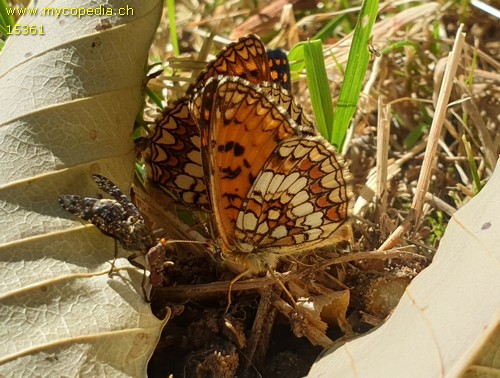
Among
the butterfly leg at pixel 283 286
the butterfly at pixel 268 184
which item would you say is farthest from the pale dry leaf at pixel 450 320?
the butterfly at pixel 268 184

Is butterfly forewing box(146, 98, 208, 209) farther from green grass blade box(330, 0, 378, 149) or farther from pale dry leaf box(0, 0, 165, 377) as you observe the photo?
green grass blade box(330, 0, 378, 149)

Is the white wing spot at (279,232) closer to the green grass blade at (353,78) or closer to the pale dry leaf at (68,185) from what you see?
the green grass blade at (353,78)

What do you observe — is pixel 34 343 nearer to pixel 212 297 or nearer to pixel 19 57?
pixel 212 297

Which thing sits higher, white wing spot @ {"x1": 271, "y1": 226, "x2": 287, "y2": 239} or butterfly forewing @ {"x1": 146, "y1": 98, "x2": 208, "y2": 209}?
butterfly forewing @ {"x1": 146, "y1": 98, "x2": 208, "y2": 209}

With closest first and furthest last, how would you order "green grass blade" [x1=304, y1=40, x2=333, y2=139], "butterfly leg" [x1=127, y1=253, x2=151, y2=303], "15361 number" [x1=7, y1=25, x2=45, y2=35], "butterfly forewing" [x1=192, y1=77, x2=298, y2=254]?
"butterfly leg" [x1=127, y1=253, x2=151, y2=303] < "butterfly forewing" [x1=192, y1=77, x2=298, y2=254] < "15361 number" [x1=7, y1=25, x2=45, y2=35] < "green grass blade" [x1=304, y1=40, x2=333, y2=139]

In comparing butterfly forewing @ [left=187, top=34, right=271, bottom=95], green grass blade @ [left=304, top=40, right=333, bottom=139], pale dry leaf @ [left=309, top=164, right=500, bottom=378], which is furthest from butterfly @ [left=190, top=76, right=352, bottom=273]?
pale dry leaf @ [left=309, top=164, right=500, bottom=378]

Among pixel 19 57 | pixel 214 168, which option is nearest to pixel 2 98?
pixel 19 57
